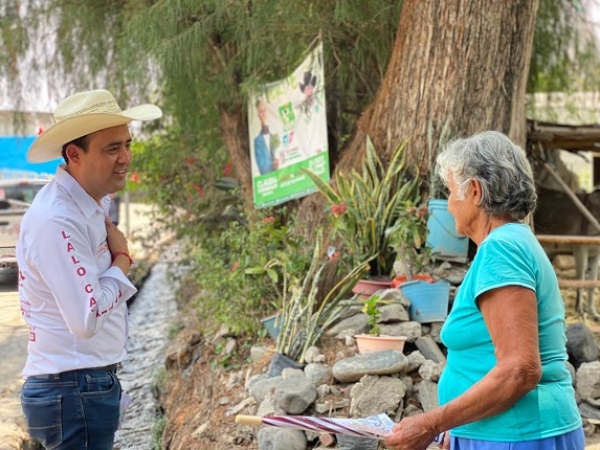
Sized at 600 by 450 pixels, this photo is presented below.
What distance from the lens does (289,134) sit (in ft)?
24.6

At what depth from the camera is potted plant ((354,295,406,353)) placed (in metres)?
4.91

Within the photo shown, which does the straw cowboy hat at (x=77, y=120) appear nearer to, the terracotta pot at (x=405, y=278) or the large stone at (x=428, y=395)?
the large stone at (x=428, y=395)

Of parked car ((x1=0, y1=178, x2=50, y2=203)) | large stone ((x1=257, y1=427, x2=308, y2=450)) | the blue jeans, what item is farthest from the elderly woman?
parked car ((x1=0, y1=178, x2=50, y2=203))

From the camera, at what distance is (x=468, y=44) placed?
6023 millimetres

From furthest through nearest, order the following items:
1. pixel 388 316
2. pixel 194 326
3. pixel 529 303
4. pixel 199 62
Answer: pixel 194 326 → pixel 199 62 → pixel 388 316 → pixel 529 303

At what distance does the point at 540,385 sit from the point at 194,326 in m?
6.76

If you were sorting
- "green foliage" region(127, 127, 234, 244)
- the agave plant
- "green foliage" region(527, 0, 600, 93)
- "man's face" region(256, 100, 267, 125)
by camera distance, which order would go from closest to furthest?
the agave plant → "man's face" region(256, 100, 267, 125) → "green foliage" region(527, 0, 600, 93) → "green foliage" region(127, 127, 234, 244)

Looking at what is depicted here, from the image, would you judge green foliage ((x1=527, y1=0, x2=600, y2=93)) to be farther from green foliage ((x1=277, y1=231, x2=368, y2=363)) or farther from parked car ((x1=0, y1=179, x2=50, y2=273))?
parked car ((x1=0, y1=179, x2=50, y2=273))

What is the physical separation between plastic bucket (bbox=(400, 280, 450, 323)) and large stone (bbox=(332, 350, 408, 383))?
0.63 metres

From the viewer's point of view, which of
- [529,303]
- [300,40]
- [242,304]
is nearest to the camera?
[529,303]

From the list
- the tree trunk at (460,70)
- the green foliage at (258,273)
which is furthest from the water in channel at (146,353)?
the tree trunk at (460,70)

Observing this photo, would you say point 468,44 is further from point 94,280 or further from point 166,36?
point 94,280

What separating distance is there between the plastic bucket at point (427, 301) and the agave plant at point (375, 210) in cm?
59

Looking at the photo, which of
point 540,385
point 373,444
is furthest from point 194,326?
point 540,385
